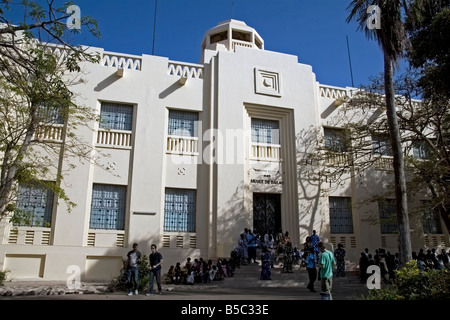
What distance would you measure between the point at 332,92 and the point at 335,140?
289cm

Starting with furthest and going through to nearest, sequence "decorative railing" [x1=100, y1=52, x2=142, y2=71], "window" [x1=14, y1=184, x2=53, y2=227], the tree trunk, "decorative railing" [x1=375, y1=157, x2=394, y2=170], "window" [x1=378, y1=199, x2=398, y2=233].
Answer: "decorative railing" [x1=375, y1=157, x2=394, y2=170]
"window" [x1=378, y1=199, x2=398, y2=233]
"decorative railing" [x1=100, y1=52, x2=142, y2=71]
"window" [x1=14, y1=184, x2=53, y2=227]
the tree trunk

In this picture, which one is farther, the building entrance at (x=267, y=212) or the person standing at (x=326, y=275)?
the building entrance at (x=267, y=212)

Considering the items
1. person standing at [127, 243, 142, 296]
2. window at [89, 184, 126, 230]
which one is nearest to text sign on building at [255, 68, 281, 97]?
window at [89, 184, 126, 230]

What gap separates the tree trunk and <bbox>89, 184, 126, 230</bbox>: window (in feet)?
34.5

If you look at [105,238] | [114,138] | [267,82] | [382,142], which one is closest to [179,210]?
[105,238]

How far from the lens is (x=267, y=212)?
60.7ft

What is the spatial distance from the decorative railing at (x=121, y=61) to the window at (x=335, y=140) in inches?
378

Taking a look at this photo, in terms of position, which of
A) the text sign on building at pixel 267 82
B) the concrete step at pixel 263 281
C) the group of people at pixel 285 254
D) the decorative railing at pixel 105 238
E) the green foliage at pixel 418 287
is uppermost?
the text sign on building at pixel 267 82

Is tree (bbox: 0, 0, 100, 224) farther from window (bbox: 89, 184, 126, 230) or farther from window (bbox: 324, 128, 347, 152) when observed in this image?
window (bbox: 324, 128, 347, 152)

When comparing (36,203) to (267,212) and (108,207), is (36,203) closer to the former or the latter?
(108,207)

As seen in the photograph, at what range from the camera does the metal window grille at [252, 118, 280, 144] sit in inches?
749

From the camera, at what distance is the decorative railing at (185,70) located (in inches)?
722

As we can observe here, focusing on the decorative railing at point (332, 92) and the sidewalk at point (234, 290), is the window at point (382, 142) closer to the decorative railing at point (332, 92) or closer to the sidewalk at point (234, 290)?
the decorative railing at point (332, 92)

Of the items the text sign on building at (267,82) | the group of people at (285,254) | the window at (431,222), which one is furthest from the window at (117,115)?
the window at (431,222)
